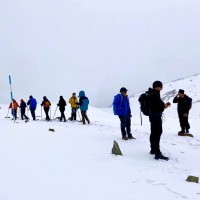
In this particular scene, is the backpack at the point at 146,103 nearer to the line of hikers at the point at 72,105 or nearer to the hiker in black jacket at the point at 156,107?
the hiker in black jacket at the point at 156,107

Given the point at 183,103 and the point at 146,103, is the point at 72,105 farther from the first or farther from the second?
the point at 146,103

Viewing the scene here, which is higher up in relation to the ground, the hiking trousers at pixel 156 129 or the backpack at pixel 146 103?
the backpack at pixel 146 103

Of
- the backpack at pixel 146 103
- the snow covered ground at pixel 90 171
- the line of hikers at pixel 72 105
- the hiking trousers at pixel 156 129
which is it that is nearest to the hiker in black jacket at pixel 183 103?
the snow covered ground at pixel 90 171

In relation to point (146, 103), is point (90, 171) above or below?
below

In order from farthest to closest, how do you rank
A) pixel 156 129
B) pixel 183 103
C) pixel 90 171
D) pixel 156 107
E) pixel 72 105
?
pixel 72 105
pixel 183 103
pixel 156 129
pixel 156 107
pixel 90 171

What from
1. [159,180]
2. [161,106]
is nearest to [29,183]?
[159,180]

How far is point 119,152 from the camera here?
1156 cm

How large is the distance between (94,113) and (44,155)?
34554 mm

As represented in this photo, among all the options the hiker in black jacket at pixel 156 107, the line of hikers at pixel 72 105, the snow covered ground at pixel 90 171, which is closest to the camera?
the snow covered ground at pixel 90 171

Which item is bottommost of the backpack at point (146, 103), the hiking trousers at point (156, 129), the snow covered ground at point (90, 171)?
the snow covered ground at point (90, 171)

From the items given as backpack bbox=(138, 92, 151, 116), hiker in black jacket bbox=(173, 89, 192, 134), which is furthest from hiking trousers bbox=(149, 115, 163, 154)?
hiker in black jacket bbox=(173, 89, 192, 134)

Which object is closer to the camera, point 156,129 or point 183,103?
point 156,129

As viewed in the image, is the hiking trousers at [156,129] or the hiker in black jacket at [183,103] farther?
the hiker in black jacket at [183,103]

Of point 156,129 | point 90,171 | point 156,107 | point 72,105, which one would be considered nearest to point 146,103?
point 156,107
